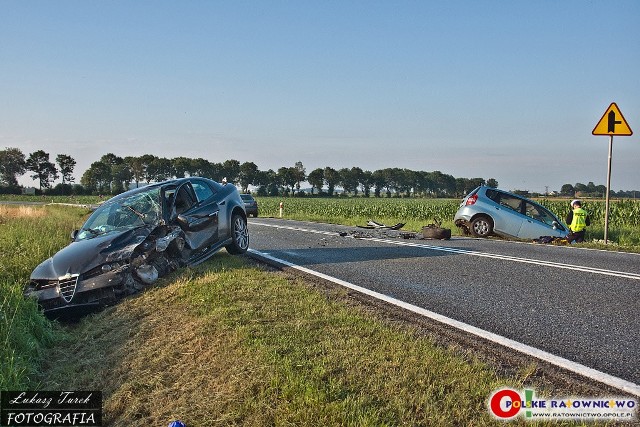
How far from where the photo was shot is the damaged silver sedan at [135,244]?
220 inches

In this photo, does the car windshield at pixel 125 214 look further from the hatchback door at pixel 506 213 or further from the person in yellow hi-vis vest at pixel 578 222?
the person in yellow hi-vis vest at pixel 578 222

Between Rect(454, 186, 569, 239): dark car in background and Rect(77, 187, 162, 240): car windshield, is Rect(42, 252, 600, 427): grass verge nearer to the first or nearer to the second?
Rect(77, 187, 162, 240): car windshield

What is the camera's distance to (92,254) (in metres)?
5.73

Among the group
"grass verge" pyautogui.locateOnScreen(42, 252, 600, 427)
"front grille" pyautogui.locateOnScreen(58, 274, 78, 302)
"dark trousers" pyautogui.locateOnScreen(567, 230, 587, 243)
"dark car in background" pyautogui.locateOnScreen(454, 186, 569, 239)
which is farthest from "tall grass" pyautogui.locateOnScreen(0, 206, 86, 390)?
"dark trousers" pyautogui.locateOnScreen(567, 230, 587, 243)

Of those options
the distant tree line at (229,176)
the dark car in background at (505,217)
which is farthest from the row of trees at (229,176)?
the dark car in background at (505,217)

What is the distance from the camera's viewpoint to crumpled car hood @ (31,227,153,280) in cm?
564

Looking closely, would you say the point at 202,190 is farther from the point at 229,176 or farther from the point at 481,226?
the point at 229,176

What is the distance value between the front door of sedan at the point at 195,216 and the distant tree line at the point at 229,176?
7662cm

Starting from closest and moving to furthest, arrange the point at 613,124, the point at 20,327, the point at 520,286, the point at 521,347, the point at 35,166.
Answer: the point at 521,347
the point at 20,327
the point at 520,286
the point at 613,124
the point at 35,166

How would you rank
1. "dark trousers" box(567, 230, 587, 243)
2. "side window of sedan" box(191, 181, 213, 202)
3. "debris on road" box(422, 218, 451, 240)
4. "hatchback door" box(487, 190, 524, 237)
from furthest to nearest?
"hatchback door" box(487, 190, 524, 237) → "dark trousers" box(567, 230, 587, 243) → "debris on road" box(422, 218, 451, 240) → "side window of sedan" box(191, 181, 213, 202)

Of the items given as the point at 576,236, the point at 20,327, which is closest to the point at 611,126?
the point at 576,236

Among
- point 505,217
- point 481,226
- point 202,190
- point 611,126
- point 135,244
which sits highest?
point 611,126

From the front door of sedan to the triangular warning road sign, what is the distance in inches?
382

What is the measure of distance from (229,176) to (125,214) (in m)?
114
